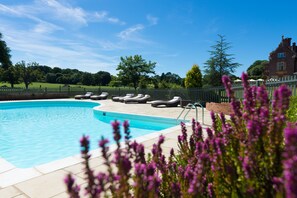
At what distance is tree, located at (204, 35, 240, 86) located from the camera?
26.9 meters

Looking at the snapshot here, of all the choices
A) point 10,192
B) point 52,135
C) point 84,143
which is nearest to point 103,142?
point 84,143

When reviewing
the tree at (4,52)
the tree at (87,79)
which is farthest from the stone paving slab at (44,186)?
the tree at (87,79)

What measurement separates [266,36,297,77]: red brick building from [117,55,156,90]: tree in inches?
1012

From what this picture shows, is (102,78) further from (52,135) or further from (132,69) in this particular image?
(52,135)

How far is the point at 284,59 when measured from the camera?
129ft

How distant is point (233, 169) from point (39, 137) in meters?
9.60

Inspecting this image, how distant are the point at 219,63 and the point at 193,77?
32.6ft

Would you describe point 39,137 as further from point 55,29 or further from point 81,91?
point 81,91

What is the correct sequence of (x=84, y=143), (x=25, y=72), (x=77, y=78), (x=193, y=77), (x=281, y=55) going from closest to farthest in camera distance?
(x=84, y=143) → (x=193, y=77) → (x=281, y=55) → (x=25, y=72) → (x=77, y=78)

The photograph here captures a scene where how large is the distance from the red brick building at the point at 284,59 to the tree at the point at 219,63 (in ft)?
55.4

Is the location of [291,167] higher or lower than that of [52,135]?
A: higher

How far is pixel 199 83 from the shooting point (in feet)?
64.6

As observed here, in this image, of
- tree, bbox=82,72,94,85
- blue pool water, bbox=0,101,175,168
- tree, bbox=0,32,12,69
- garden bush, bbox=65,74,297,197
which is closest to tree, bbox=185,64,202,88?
blue pool water, bbox=0,101,175,168

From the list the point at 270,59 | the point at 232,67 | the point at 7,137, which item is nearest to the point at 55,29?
the point at 7,137
